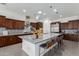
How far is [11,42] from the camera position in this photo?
6613 mm

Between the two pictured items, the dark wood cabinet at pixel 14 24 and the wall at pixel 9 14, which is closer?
the wall at pixel 9 14

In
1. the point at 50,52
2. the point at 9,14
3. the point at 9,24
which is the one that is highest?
the point at 9,14

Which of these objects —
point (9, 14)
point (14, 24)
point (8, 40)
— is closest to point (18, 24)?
point (14, 24)

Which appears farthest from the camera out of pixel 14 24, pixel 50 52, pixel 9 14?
pixel 14 24

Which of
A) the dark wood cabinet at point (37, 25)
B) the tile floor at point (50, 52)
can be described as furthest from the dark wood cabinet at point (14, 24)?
the dark wood cabinet at point (37, 25)

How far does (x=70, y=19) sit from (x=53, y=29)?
10.2ft

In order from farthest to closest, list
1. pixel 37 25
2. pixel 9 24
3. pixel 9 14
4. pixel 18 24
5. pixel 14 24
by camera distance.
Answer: pixel 37 25 < pixel 18 24 < pixel 14 24 < pixel 9 14 < pixel 9 24

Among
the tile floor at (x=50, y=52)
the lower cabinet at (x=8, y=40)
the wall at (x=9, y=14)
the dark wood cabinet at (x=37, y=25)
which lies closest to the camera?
the tile floor at (x=50, y=52)

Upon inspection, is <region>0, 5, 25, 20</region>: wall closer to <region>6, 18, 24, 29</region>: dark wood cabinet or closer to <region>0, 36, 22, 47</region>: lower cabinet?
<region>6, 18, 24, 29</region>: dark wood cabinet

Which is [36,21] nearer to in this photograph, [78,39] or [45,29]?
[45,29]

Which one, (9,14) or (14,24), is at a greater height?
(9,14)

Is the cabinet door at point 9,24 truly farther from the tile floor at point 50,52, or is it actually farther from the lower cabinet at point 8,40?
the tile floor at point 50,52

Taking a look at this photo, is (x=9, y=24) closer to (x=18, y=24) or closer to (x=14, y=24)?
(x=14, y=24)

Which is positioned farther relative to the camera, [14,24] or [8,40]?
[14,24]
